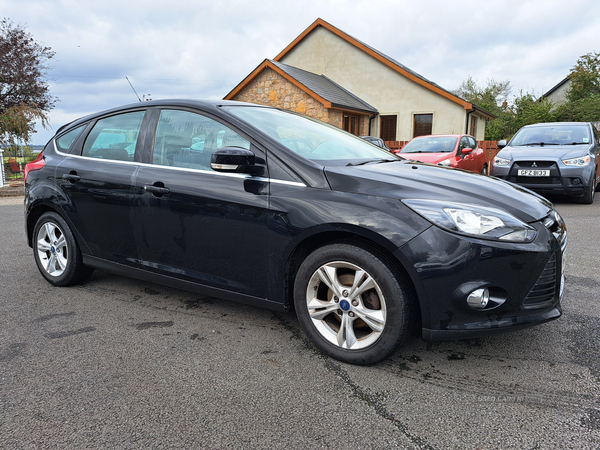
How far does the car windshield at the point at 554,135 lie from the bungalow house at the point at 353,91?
10878 mm

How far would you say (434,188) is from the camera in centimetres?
258


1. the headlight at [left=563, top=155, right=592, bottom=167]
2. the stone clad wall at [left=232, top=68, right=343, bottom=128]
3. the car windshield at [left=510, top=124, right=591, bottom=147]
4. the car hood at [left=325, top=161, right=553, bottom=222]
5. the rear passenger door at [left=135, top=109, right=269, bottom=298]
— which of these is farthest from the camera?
the stone clad wall at [left=232, top=68, right=343, bottom=128]

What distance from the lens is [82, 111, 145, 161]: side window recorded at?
3547 mm

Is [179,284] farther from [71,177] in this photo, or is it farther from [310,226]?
[71,177]

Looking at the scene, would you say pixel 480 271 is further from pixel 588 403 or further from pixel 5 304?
pixel 5 304

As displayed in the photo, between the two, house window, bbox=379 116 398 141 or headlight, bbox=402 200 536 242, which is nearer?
headlight, bbox=402 200 536 242

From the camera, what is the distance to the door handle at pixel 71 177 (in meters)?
3.74

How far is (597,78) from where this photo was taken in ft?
115

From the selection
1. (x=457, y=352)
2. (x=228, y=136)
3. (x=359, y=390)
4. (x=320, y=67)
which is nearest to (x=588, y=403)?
(x=457, y=352)

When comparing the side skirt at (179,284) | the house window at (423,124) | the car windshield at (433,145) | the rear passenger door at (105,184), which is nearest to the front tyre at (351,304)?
the side skirt at (179,284)

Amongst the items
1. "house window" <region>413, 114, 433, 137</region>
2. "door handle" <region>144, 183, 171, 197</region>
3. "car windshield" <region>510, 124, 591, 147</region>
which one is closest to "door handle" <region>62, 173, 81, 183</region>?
"door handle" <region>144, 183, 171, 197</region>

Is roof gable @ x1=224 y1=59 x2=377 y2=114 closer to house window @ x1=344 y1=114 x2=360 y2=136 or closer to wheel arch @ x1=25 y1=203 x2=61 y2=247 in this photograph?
house window @ x1=344 y1=114 x2=360 y2=136

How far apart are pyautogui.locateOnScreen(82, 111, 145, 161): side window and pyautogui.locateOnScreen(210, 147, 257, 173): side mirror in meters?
1.07

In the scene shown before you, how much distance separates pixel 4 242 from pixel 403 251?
598 cm
